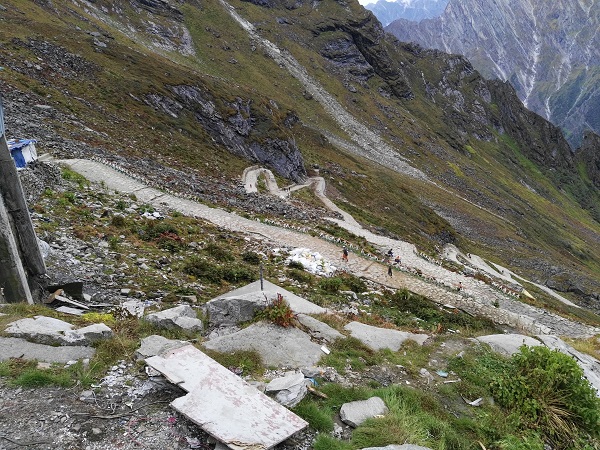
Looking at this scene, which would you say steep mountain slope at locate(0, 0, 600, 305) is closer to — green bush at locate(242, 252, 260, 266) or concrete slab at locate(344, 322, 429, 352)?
green bush at locate(242, 252, 260, 266)

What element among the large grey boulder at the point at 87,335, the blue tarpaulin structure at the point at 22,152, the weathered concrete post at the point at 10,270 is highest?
Answer: the blue tarpaulin structure at the point at 22,152

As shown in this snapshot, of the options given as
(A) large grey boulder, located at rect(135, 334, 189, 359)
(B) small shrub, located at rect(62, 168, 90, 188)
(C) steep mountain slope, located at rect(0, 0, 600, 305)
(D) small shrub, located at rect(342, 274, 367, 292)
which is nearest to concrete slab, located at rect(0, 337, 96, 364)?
(A) large grey boulder, located at rect(135, 334, 189, 359)

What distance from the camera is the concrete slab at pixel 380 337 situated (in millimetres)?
9812

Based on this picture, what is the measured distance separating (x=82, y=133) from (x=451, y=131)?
151 meters

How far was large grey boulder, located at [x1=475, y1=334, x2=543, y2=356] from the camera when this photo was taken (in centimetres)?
987

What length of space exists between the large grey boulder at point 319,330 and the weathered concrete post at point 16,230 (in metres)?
7.21

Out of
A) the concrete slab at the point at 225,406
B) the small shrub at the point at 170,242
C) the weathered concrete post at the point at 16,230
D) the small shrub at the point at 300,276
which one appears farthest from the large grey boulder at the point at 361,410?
the small shrub at the point at 170,242

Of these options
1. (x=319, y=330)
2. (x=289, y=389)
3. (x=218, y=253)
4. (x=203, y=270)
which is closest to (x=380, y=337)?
(x=319, y=330)

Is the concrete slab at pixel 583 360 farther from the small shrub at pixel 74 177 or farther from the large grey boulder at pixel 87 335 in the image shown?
the small shrub at pixel 74 177

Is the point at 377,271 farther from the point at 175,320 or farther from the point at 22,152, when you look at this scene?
the point at 22,152

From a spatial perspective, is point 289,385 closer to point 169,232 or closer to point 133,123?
point 169,232

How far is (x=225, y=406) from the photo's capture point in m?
5.87

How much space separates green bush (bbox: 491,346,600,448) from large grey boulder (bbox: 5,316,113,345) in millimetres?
7699

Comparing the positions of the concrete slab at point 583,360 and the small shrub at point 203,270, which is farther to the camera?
the small shrub at point 203,270
